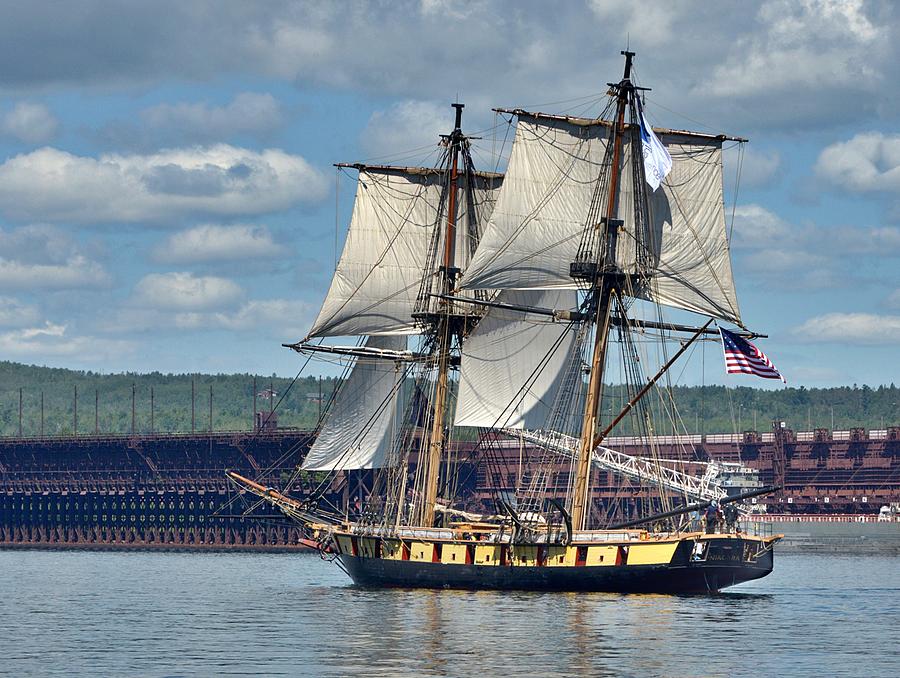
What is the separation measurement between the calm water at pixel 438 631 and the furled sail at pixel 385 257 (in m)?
14.2

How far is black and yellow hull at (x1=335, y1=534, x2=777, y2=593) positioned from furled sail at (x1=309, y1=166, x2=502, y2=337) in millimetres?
15515

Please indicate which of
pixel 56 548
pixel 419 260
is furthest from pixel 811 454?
pixel 419 260

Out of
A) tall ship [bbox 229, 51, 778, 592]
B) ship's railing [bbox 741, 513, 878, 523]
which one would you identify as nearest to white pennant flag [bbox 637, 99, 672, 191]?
tall ship [bbox 229, 51, 778, 592]

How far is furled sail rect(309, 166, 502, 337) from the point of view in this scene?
96.6 m

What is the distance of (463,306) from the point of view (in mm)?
93750

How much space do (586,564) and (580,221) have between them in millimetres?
16468

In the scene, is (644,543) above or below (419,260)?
below

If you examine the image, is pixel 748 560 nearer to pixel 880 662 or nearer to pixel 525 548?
pixel 525 548

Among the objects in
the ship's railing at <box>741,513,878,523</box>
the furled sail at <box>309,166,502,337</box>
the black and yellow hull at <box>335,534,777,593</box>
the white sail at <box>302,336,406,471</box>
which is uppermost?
the furled sail at <box>309,166,502,337</box>

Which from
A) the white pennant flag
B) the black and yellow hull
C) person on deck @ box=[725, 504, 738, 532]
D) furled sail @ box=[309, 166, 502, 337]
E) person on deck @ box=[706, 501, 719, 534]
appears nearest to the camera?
the black and yellow hull

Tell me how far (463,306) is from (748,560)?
72.3 ft

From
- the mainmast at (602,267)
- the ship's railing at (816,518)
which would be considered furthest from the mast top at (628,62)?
the ship's railing at (816,518)

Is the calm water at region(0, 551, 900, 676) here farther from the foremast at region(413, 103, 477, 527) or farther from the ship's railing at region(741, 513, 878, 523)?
the ship's railing at region(741, 513, 878, 523)

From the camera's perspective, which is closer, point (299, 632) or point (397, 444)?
point (299, 632)
